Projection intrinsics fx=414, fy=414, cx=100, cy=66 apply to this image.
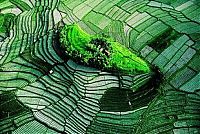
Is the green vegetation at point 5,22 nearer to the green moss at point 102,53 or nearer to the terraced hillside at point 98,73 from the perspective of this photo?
the terraced hillside at point 98,73

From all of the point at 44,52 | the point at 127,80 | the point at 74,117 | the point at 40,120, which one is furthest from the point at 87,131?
the point at 44,52

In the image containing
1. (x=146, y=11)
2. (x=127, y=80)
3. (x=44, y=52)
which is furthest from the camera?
(x=146, y=11)

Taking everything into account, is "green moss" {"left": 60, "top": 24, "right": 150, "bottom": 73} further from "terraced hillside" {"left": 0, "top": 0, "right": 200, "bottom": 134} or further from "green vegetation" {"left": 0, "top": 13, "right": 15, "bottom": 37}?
"green vegetation" {"left": 0, "top": 13, "right": 15, "bottom": 37}

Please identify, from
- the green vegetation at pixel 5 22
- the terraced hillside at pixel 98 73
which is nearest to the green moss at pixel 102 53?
the terraced hillside at pixel 98 73

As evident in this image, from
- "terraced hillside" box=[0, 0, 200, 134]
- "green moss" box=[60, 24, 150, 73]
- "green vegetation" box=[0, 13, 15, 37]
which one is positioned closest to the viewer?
"terraced hillside" box=[0, 0, 200, 134]

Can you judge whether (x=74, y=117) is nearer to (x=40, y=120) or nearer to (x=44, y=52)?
(x=40, y=120)

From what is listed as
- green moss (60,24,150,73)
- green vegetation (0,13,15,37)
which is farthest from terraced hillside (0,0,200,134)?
green moss (60,24,150,73)
